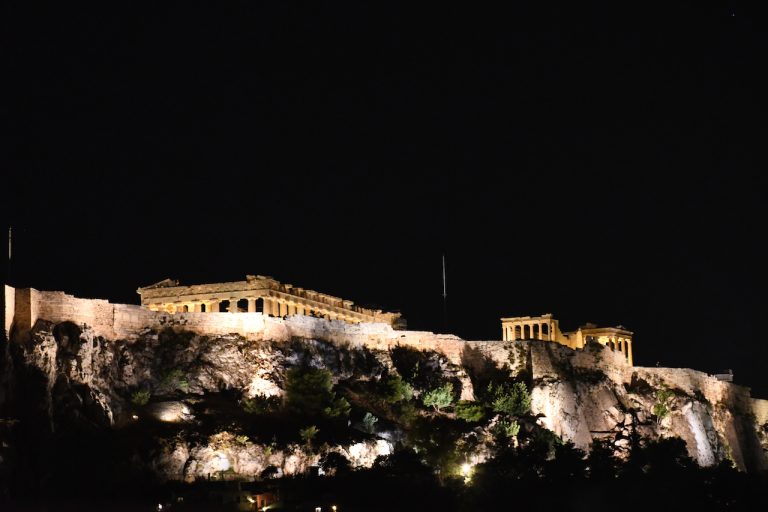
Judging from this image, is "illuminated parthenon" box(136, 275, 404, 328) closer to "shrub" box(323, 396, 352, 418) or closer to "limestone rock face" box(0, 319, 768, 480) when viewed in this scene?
"limestone rock face" box(0, 319, 768, 480)

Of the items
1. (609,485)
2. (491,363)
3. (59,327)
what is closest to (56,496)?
(59,327)

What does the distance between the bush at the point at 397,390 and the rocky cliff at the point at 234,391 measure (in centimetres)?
132

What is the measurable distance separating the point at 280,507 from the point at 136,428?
917 cm

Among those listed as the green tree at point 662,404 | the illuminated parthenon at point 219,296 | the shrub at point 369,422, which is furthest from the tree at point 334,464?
the green tree at point 662,404

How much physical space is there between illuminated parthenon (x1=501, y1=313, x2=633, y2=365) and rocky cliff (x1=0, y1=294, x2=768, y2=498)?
1095 centimetres

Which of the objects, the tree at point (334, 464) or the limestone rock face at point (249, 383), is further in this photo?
the tree at point (334, 464)

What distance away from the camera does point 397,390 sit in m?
67.4

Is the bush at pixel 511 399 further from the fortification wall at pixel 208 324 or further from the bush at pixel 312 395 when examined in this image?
the bush at pixel 312 395

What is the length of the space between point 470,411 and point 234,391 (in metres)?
16.0

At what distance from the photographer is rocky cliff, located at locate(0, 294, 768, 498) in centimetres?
5109

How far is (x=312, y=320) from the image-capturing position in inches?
2721

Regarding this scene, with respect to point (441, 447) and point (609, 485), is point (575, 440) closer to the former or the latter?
point (441, 447)

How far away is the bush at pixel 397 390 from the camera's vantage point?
67250mm

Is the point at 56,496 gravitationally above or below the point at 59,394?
below
